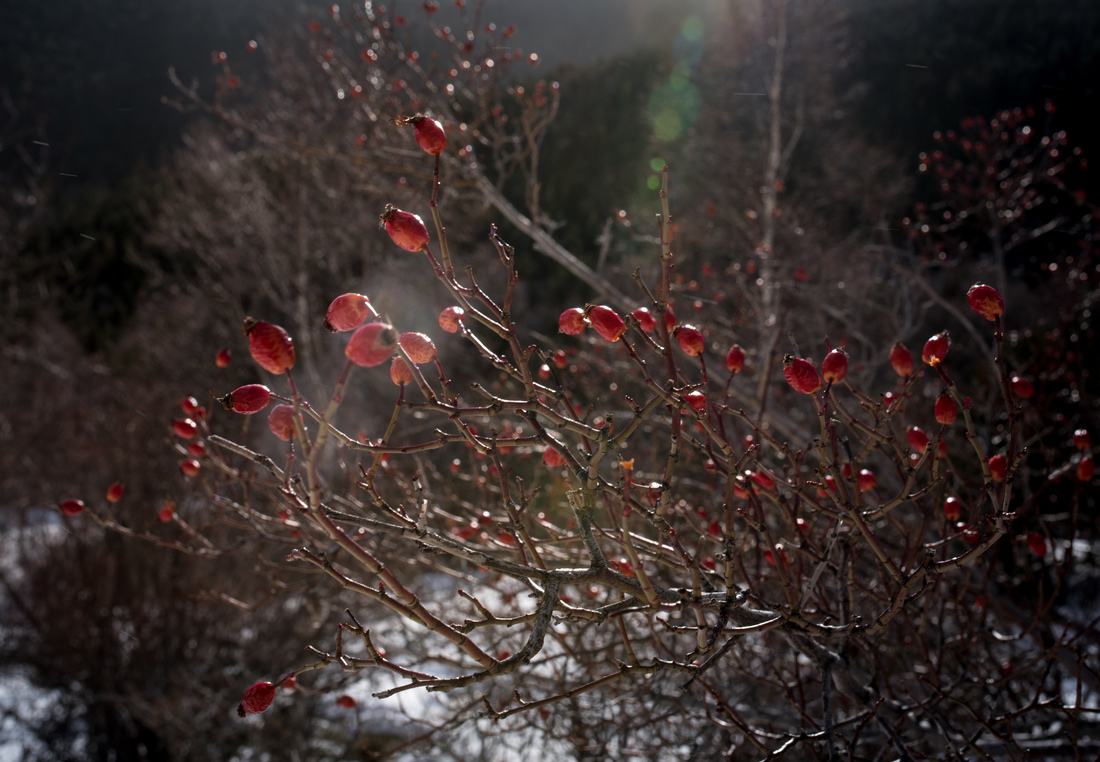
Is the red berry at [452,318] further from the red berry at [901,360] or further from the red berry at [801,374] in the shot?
the red berry at [901,360]

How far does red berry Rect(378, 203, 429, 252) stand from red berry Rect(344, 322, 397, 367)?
0.31m

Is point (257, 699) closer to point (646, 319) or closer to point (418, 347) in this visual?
point (418, 347)

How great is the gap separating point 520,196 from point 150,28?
66.7 feet

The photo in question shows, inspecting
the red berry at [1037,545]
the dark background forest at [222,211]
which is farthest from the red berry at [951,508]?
the dark background forest at [222,211]

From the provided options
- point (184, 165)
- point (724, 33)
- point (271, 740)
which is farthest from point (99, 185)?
point (271, 740)

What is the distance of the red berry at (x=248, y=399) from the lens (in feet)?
3.27

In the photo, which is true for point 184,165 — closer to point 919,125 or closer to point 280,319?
point 280,319

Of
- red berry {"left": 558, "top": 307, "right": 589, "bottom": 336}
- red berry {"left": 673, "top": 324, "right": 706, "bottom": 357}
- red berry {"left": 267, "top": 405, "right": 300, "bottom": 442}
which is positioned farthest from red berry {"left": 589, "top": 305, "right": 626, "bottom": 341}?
red berry {"left": 267, "top": 405, "right": 300, "bottom": 442}

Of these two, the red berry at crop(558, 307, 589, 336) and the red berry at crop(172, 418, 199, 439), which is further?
the red berry at crop(172, 418, 199, 439)

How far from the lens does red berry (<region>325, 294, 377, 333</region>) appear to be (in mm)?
927

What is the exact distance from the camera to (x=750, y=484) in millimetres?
1423

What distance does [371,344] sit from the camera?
75cm

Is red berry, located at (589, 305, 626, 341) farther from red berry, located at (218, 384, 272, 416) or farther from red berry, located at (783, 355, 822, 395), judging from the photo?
red berry, located at (218, 384, 272, 416)

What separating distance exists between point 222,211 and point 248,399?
12.0 meters
